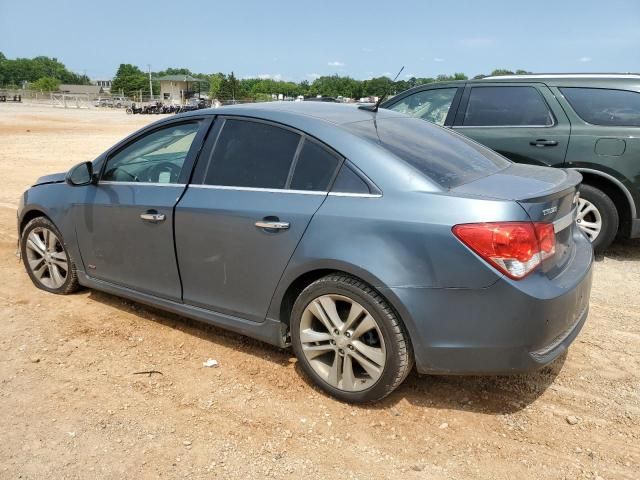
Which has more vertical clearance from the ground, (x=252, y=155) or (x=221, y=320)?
(x=252, y=155)

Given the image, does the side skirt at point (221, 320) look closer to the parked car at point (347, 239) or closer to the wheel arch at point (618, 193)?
the parked car at point (347, 239)

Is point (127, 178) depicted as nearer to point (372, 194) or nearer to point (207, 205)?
point (207, 205)

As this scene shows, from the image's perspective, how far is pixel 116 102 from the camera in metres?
65.6

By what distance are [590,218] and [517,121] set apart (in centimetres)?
130

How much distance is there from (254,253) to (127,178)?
1.39 metres

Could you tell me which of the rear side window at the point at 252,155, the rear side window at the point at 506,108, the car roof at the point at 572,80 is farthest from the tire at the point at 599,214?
the rear side window at the point at 252,155

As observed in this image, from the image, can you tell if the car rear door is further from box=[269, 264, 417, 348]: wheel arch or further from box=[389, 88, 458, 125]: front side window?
box=[269, 264, 417, 348]: wheel arch

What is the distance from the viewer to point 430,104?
673cm

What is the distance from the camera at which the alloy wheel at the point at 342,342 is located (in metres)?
2.91

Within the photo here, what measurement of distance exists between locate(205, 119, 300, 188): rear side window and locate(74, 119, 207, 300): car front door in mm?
227

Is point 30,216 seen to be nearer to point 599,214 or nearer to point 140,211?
point 140,211

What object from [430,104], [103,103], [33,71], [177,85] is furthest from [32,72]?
[430,104]

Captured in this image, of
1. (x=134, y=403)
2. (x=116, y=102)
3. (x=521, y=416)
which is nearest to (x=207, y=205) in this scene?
(x=134, y=403)

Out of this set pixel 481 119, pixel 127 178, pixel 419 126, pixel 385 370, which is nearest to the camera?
pixel 385 370
